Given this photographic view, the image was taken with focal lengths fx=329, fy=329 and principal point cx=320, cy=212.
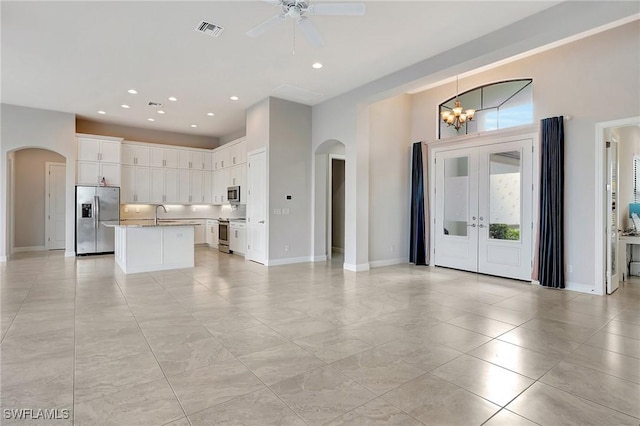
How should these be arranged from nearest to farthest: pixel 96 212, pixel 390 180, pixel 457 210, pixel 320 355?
pixel 320 355 < pixel 457 210 < pixel 390 180 < pixel 96 212

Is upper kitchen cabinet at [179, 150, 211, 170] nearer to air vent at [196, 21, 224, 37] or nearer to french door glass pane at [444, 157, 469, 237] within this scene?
air vent at [196, 21, 224, 37]

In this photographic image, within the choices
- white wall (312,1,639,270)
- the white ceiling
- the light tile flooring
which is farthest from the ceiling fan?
the light tile flooring

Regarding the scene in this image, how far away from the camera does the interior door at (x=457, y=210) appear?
6172 millimetres

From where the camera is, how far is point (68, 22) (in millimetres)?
3971

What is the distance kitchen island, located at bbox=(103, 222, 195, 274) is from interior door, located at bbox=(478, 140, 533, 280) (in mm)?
5564

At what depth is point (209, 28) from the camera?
406 centimetres

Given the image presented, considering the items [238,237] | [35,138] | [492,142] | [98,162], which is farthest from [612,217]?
[35,138]

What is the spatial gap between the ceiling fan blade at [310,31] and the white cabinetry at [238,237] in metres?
5.17

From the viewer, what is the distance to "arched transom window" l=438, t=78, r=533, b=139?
17.9ft

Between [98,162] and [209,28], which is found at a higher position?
[209,28]

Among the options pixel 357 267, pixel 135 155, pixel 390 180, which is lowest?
pixel 357 267

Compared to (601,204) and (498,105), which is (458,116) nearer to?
(498,105)

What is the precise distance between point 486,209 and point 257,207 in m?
4.54

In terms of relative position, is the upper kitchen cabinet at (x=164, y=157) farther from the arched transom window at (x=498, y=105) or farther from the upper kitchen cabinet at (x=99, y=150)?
the arched transom window at (x=498, y=105)
